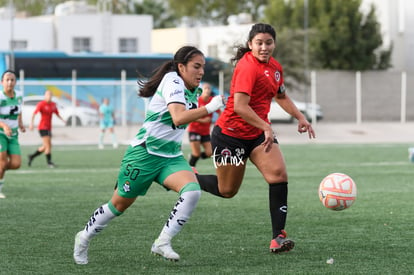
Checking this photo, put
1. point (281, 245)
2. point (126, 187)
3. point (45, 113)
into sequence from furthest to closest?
point (45, 113)
point (281, 245)
point (126, 187)

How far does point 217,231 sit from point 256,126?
207 centimetres

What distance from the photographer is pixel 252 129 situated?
29.3 ft

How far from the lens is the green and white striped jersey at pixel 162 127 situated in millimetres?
7766

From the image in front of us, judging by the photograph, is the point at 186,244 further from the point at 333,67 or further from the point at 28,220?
the point at 333,67

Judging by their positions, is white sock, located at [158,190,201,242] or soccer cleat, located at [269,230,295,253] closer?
white sock, located at [158,190,201,242]

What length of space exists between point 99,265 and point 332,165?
14693mm

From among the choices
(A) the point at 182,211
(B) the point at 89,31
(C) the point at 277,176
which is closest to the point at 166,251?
(A) the point at 182,211

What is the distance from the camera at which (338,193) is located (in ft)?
30.1

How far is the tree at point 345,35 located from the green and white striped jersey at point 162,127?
45149mm

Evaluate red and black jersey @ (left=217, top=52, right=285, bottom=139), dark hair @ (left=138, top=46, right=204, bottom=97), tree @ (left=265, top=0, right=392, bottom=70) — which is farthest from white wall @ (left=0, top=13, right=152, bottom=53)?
dark hair @ (left=138, top=46, right=204, bottom=97)

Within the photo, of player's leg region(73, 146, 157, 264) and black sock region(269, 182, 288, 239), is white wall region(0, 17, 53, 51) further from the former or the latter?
player's leg region(73, 146, 157, 264)

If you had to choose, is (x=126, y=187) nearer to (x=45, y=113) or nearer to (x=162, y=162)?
(x=162, y=162)

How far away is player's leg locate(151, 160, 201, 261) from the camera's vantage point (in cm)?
770

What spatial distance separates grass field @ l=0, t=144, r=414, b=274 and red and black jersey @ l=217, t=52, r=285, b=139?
1.15 metres
